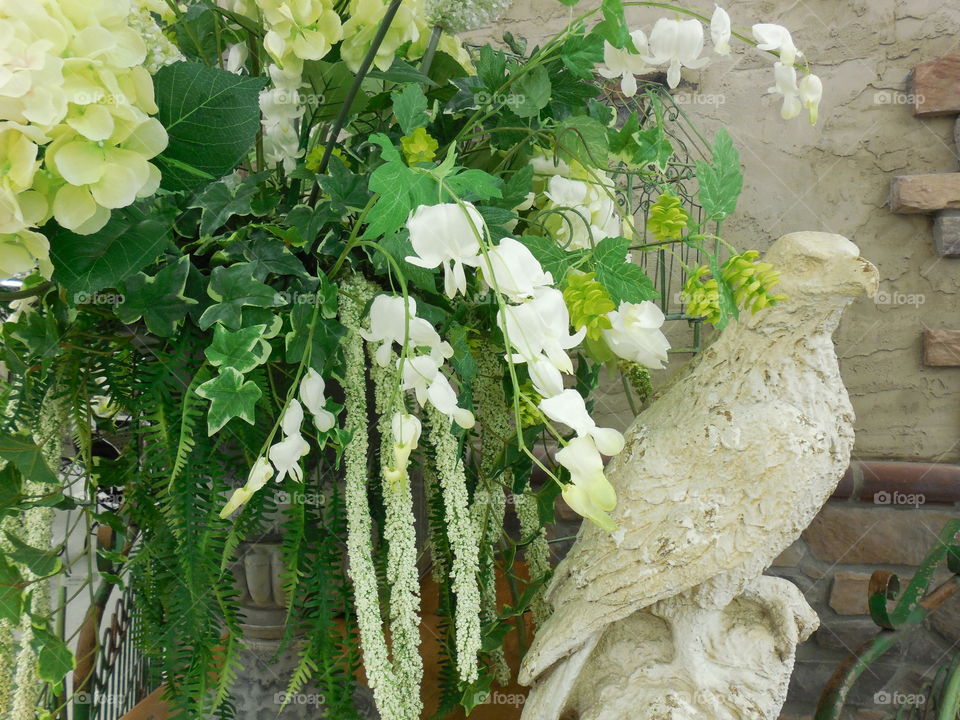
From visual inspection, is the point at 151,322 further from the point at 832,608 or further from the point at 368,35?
the point at 832,608

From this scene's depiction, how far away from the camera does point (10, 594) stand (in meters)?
0.56

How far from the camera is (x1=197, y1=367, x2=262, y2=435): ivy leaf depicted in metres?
0.48

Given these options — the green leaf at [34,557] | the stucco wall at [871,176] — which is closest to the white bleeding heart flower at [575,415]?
the green leaf at [34,557]

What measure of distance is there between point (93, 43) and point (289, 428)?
258 mm

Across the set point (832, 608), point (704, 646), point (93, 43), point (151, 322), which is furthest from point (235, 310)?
point (832, 608)

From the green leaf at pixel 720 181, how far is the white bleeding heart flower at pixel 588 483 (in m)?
0.30

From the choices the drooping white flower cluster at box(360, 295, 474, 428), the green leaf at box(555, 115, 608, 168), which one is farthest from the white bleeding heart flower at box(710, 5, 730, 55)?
the drooping white flower cluster at box(360, 295, 474, 428)

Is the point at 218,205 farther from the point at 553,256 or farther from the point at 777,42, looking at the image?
the point at 777,42

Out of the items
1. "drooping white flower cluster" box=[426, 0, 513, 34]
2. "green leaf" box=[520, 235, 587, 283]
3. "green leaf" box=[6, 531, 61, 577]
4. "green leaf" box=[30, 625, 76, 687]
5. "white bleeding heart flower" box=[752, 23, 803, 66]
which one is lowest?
"green leaf" box=[30, 625, 76, 687]

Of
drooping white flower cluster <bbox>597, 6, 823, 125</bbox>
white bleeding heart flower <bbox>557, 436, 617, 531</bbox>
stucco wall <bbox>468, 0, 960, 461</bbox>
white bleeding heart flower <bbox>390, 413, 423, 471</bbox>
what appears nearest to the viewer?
white bleeding heart flower <bbox>557, 436, 617, 531</bbox>

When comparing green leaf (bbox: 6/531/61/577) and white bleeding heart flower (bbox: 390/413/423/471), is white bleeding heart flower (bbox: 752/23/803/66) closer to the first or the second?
white bleeding heart flower (bbox: 390/413/423/471)

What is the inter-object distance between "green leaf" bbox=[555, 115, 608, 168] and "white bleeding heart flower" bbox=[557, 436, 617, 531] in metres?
0.31

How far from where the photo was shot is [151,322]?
52cm

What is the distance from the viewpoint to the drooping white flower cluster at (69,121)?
Result: 0.39m
